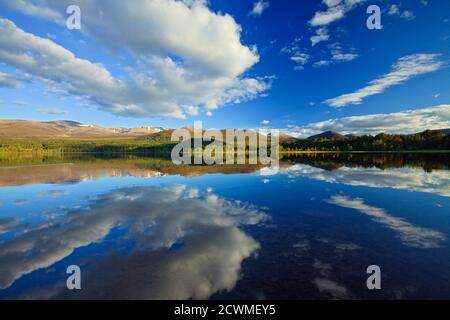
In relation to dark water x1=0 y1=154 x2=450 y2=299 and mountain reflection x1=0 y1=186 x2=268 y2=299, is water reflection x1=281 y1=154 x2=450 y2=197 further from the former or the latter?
mountain reflection x1=0 y1=186 x2=268 y2=299

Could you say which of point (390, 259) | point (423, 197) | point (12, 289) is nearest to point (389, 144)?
point (423, 197)

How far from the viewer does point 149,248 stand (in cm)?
1271

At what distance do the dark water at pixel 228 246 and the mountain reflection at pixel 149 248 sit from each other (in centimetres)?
6

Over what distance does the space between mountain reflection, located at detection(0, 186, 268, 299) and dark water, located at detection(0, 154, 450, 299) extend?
0.06 meters

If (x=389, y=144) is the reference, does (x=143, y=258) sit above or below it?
below

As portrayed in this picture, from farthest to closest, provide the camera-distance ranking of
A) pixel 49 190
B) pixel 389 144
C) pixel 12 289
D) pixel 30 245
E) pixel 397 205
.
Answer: pixel 389 144 < pixel 49 190 < pixel 397 205 < pixel 30 245 < pixel 12 289

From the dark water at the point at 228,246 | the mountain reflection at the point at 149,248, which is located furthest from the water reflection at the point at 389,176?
the mountain reflection at the point at 149,248

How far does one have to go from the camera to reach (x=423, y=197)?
23.3 metres

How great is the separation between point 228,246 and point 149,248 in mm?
4040

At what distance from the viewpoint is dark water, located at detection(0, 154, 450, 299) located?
29.3 feet
